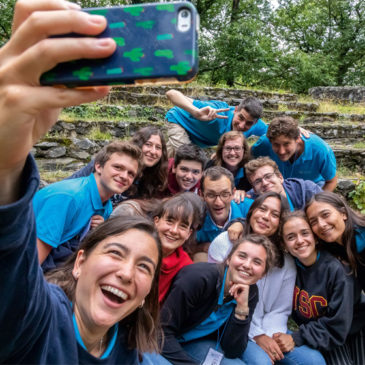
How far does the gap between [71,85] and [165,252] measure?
1671 mm

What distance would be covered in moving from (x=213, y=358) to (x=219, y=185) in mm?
1269

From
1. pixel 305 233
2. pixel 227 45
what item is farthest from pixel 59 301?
pixel 227 45

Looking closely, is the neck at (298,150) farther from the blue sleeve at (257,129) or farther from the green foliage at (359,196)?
the green foliage at (359,196)

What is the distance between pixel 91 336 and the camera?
41.1 inches

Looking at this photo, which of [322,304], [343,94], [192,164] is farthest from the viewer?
[343,94]

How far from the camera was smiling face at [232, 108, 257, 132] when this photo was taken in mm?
3420

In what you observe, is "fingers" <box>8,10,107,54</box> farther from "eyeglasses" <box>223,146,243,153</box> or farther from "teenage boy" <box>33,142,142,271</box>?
"eyeglasses" <box>223,146,243,153</box>

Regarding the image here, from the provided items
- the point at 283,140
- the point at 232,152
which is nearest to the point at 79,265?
the point at 232,152

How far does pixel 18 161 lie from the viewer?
0.54 meters

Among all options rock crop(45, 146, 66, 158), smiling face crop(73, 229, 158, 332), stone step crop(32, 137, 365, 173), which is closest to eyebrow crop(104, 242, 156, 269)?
smiling face crop(73, 229, 158, 332)

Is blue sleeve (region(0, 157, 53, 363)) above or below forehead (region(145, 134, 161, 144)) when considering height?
above

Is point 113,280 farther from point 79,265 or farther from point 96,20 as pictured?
point 96,20

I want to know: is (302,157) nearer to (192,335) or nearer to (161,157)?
(161,157)

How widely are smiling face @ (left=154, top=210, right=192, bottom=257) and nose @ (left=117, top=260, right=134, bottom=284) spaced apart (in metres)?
0.99
